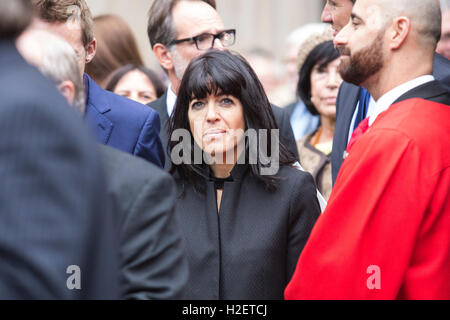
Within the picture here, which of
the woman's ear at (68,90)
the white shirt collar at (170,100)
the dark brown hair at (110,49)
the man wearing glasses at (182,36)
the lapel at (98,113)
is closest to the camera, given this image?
the woman's ear at (68,90)

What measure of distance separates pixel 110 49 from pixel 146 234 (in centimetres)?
356

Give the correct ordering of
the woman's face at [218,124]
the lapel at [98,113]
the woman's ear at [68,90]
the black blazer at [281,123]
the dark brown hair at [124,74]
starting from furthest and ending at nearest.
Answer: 1. the dark brown hair at [124,74]
2. the black blazer at [281,123]
3. the woman's face at [218,124]
4. the lapel at [98,113]
5. the woman's ear at [68,90]

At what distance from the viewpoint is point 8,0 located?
1438 millimetres

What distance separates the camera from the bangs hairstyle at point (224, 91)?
3232 millimetres

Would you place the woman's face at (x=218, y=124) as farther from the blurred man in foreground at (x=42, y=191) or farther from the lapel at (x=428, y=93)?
the blurred man in foreground at (x=42, y=191)

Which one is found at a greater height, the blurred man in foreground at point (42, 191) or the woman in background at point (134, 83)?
the blurred man in foreground at point (42, 191)

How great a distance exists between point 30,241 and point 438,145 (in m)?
1.79

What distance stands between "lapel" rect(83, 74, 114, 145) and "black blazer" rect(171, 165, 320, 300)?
459 millimetres

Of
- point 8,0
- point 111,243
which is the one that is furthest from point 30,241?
point 8,0

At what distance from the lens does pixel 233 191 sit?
3.16 metres

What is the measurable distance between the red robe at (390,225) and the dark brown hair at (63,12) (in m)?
1.36

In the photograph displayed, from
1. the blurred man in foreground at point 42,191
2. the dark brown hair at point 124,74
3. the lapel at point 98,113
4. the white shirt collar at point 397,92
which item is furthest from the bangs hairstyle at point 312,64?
the blurred man in foreground at point 42,191
